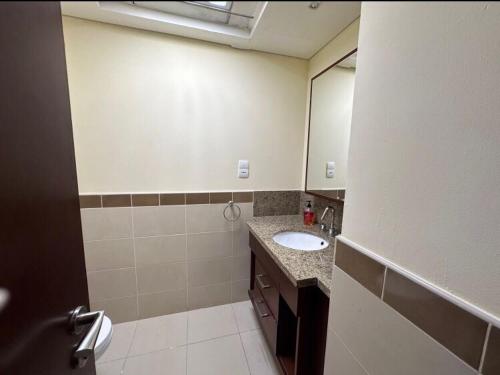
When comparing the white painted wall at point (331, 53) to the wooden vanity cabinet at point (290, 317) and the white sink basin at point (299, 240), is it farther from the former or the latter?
the wooden vanity cabinet at point (290, 317)

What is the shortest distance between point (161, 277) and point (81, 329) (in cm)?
107

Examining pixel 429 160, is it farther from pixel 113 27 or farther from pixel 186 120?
pixel 113 27

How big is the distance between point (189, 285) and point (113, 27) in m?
1.76

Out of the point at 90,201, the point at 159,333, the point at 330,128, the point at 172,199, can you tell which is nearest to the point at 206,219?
the point at 172,199

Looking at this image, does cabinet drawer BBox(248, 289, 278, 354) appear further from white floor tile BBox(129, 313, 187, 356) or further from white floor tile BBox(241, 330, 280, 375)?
white floor tile BBox(129, 313, 187, 356)

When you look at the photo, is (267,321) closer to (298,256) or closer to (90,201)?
(298,256)

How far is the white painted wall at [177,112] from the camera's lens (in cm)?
124

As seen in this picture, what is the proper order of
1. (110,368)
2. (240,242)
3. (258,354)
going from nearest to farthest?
(110,368) → (258,354) → (240,242)

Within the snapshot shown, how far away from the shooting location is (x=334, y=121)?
1.38m

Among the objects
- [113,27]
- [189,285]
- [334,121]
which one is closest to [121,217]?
[189,285]

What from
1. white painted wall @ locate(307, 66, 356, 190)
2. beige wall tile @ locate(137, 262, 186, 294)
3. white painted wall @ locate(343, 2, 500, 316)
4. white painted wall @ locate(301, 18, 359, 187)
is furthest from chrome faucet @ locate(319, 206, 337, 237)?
beige wall tile @ locate(137, 262, 186, 294)

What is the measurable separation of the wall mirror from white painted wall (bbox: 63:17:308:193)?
15 cm

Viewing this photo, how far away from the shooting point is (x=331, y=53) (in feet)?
4.40

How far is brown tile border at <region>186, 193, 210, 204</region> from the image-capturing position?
58.8 inches
